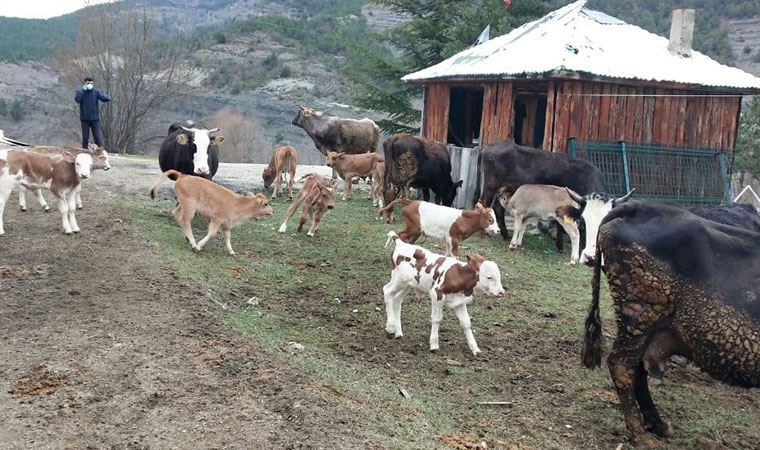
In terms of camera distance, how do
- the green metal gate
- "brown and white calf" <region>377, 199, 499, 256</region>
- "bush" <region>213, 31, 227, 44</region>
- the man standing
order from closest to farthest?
1. "brown and white calf" <region>377, 199, 499, 256</region>
2. the green metal gate
3. the man standing
4. "bush" <region>213, 31, 227, 44</region>

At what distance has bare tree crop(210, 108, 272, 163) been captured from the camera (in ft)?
138

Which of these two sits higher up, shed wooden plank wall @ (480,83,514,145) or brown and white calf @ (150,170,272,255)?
shed wooden plank wall @ (480,83,514,145)

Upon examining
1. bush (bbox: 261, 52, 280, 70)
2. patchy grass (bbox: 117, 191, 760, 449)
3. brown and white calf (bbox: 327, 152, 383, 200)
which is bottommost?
patchy grass (bbox: 117, 191, 760, 449)

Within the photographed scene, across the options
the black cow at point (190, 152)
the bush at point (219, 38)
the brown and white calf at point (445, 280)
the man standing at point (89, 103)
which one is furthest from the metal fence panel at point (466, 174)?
the bush at point (219, 38)

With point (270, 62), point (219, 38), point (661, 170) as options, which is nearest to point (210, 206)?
point (661, 170)

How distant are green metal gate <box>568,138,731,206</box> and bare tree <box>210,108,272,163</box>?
93.1ft

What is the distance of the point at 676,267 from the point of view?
583cm

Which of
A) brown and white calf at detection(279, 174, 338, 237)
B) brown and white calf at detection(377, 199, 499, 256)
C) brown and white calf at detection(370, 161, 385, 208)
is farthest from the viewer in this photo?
brown and white calf at detection(370, 161, 385, 208)

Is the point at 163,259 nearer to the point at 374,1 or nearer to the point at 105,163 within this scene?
the point at 105,163

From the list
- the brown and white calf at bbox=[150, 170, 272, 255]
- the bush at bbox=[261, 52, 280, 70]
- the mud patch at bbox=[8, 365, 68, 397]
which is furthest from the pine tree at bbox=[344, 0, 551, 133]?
the bush at bbox=[261, 52, 280, 70]

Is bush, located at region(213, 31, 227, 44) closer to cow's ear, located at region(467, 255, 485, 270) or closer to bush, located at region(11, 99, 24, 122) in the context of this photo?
bush, located at region(11, 99, 24, 122)

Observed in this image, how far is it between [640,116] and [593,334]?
10360 mm

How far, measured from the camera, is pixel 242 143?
43.4 meters

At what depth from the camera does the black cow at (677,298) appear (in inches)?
225
